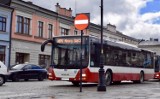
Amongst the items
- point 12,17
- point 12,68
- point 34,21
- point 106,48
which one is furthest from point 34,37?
point 106,48

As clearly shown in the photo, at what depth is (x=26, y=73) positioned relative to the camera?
3297cm

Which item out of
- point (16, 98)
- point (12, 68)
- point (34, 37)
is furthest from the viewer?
point (34, 37)

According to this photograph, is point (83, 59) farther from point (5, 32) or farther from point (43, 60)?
point (43, 60)

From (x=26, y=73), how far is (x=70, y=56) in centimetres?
1087

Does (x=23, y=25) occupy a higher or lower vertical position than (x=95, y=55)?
higher

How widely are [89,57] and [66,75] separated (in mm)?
1699

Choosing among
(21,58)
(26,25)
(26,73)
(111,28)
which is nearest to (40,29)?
(26,25)

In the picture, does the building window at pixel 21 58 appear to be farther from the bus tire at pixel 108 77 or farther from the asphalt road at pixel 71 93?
the asphalt road at pixel 71 93

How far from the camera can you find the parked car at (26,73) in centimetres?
3189

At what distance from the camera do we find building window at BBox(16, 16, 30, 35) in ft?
148

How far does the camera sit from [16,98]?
1441 centimetres

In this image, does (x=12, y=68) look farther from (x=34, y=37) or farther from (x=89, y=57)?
(x=34, y=37)

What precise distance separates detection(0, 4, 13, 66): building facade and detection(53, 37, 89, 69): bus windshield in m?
19.7

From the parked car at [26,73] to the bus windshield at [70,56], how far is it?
9200 mm
